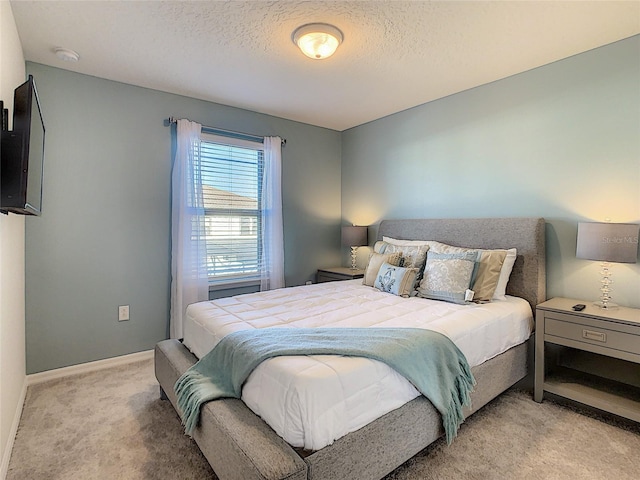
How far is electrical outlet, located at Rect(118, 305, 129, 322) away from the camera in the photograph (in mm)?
3044

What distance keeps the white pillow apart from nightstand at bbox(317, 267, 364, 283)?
5.26 feet

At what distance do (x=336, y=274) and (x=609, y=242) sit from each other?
8.33ft

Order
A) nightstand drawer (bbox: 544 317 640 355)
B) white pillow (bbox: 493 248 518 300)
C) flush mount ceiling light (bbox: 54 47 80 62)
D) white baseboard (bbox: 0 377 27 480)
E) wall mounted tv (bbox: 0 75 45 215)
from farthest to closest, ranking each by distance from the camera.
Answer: white pillow (bbox: 493 248 518 300) → flush mount ceiling light (bbox: 54 47 80 62) → nightstand drawer (bbox: 544 317 640 355) → white baseboard (bbox: 0 377 27 480) → wall mounted tv (bbox: 0 75 45 215)

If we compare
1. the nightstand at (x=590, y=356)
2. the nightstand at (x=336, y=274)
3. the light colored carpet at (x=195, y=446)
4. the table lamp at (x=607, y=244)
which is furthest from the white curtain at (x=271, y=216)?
the table lamp at (x=607, y=244)

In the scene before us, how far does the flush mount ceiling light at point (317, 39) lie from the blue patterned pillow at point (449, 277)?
1755mm

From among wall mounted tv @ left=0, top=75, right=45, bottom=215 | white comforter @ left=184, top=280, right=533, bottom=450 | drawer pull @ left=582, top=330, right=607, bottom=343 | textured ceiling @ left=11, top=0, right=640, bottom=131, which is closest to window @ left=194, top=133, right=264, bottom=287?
textured ceiling @ left=11, top=0, right=640, bottom=131

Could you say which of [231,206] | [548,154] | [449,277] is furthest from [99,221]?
[548,154]

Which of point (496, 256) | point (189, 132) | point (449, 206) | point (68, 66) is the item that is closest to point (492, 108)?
point (449, 206)

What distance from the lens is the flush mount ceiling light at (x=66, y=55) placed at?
245cm

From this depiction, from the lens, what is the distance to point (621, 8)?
78.5 inches

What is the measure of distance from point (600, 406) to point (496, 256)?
1.11 m

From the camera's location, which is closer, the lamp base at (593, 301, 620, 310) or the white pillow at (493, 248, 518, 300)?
the lamp base at (593, 301, 620, 310)

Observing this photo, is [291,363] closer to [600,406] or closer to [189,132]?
[600,406]

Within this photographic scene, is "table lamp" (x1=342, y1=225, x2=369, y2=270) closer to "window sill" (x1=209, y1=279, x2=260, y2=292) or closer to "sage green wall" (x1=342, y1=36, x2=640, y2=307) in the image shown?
"sage green wall" (x1=342, y1=36, x2=640, y2=307)
